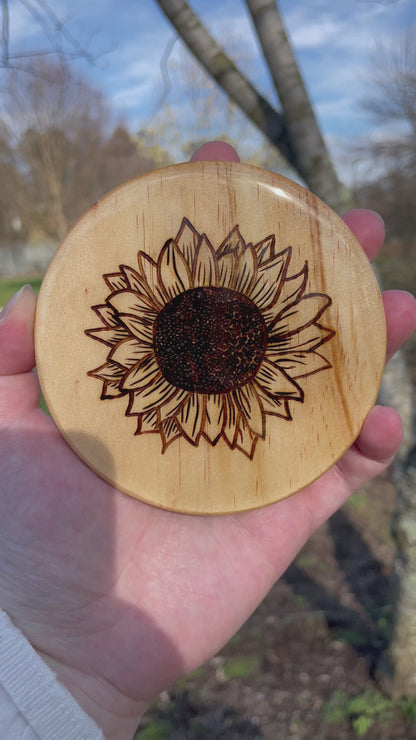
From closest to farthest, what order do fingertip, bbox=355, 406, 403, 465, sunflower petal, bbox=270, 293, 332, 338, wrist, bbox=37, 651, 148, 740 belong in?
wrist, bbox=37, 651, 148, 740
sunflower petal, bbox=270, 293, 332, 338
fingertip, bbox=355, 406, 403, 465

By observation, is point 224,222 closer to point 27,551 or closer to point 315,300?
point 315,300

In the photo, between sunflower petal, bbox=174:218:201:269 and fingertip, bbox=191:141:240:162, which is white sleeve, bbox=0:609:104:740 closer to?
sunflower petal, bbox=174:218:201:269

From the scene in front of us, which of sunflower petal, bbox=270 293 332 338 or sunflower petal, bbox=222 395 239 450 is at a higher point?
sunflower petal, bbox=270 293 332 338

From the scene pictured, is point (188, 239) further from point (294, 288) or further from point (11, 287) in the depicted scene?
point (11, 287)

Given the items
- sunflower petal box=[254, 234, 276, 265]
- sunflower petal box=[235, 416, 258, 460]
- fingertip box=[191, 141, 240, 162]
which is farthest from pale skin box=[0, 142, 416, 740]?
fingertip box=[191, 141, 240, 162]

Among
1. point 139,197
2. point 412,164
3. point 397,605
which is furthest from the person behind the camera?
point 412,164

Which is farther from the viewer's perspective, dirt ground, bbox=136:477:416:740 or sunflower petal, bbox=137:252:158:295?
dirt ground, bbox=136:477:416:740

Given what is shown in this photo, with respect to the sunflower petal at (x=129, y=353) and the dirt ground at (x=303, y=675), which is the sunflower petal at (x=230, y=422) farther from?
the dirt ground at (x=303, y=675)

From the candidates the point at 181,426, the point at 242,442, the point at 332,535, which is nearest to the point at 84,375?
the point at 181,426
